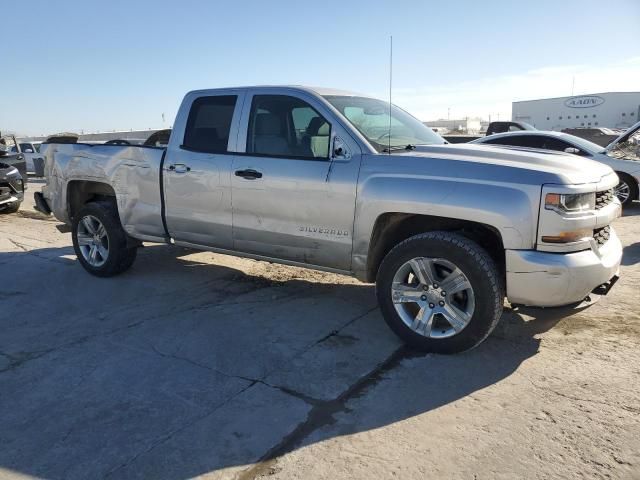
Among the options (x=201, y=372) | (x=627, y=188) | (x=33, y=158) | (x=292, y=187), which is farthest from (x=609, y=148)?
(x=33, y=158)

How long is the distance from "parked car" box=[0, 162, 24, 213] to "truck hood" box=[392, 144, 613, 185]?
31.3 ft

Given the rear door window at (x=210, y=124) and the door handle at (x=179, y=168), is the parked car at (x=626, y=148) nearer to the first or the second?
the rear door window at (x=210, y=124)

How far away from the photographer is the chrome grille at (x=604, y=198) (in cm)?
376

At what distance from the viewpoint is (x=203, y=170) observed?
4934 millimetres

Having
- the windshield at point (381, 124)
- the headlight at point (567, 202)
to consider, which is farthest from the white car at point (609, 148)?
the headlight at point (567, 202)

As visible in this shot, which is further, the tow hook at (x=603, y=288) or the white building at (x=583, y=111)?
the white building at (x=583, y=111)

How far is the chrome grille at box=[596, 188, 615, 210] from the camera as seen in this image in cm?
376

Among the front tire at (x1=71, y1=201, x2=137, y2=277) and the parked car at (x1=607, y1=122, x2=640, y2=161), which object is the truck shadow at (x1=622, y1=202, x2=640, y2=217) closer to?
the parked car at (x1=607, y1=122, x2=640, y2=161)

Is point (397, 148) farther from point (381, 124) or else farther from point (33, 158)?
point (33, 158)

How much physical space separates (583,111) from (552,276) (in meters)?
62.4

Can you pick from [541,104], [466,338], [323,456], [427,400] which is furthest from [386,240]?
[541,104]

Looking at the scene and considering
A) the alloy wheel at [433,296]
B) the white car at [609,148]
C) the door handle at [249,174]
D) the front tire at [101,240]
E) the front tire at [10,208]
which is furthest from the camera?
the front tire at [10,208]

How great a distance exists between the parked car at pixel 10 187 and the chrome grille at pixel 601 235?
10.8m

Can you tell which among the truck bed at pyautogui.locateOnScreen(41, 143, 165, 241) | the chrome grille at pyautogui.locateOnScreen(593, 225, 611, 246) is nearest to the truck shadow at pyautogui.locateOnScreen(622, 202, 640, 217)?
the chrome grille at pyautogui.locateOnScreen(593, 225, 611, 246)
